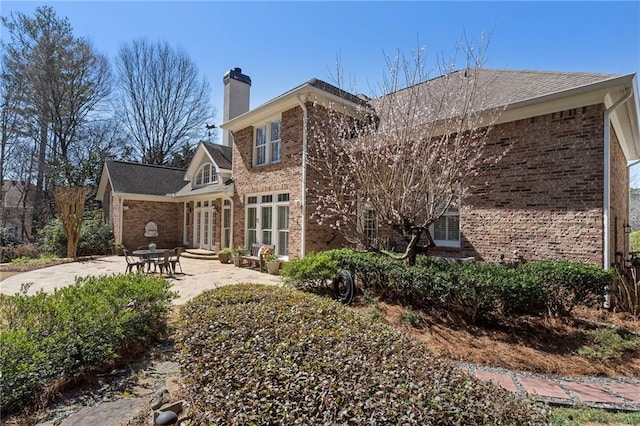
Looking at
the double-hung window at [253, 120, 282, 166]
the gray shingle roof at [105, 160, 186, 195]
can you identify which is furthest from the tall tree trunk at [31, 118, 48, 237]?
the double-hung window at [253, 120, 282, 166]

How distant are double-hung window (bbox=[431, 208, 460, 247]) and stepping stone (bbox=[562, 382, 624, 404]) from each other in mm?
5437

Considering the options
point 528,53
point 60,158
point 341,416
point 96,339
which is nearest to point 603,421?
point 341,416

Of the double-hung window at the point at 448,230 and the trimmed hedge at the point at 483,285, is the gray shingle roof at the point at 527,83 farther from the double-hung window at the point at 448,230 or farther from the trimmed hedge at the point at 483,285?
the trimmed hedge at the point at 483,285

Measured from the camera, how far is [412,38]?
22.6 feet

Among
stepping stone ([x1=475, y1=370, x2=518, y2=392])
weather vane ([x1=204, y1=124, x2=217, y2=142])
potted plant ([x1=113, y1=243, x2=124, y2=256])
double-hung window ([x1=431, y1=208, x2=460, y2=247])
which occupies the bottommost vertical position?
stepping stone ([x1=475, y1=370, x2=518, y2=392])

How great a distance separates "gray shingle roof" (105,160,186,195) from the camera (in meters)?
18.0

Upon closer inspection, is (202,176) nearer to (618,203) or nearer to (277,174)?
(277,174)

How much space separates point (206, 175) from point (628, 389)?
17110 millimetres

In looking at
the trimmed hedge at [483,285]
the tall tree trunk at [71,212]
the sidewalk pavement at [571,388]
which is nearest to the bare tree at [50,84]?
the tall tree trunk at [71,212]

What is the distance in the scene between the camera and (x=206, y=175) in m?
17.2

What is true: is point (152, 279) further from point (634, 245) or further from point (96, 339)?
point (634, 245)

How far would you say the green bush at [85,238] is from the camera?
15.7 meters

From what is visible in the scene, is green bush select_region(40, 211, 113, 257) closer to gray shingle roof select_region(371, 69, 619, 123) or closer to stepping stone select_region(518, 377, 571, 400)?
gray shingle roof select_region(371, 69, 619, 123)

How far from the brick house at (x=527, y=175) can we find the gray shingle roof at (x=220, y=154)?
321cm
